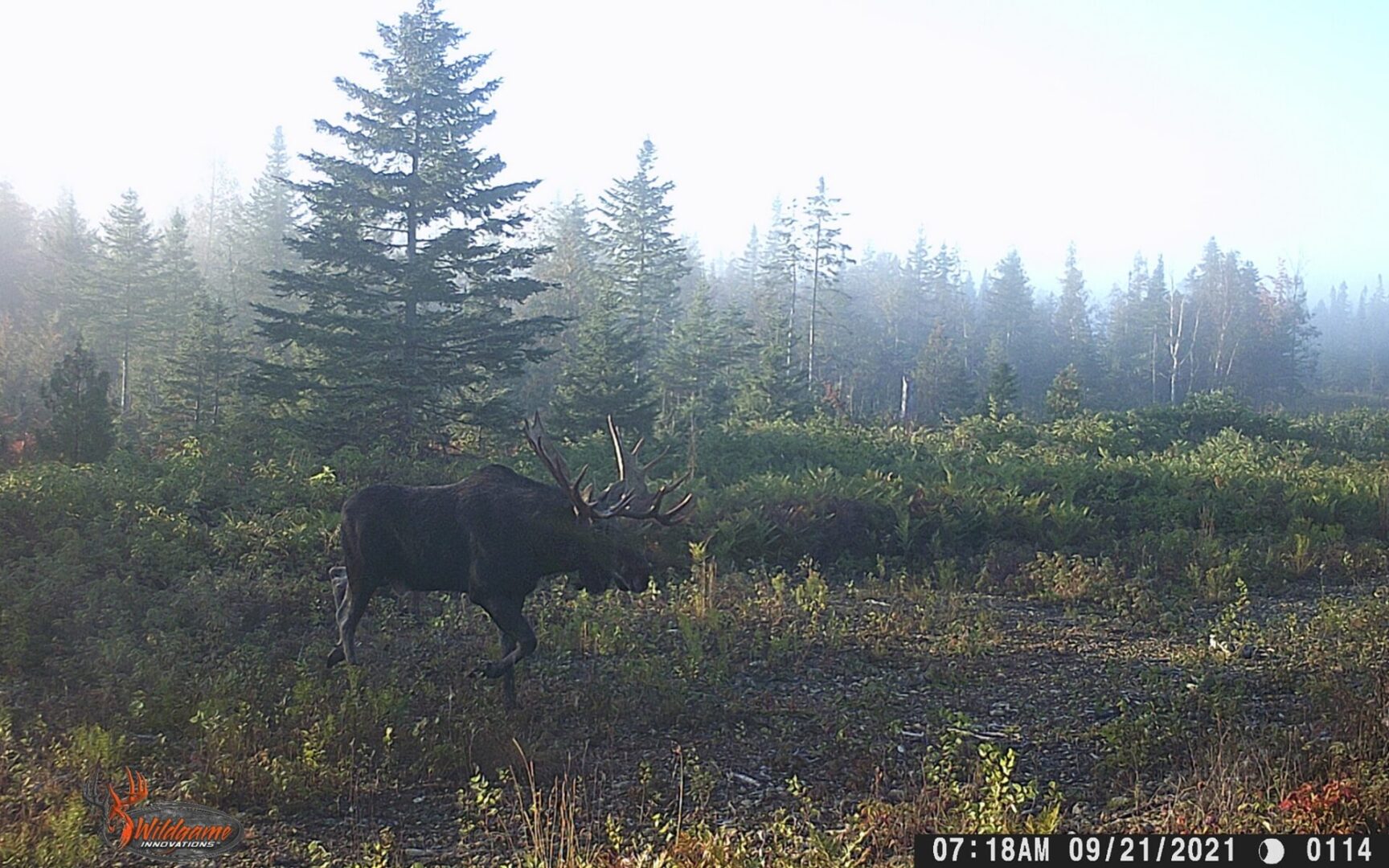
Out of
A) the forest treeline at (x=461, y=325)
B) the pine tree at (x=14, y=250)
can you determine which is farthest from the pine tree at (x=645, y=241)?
the pine tree at (x=14, y=250)

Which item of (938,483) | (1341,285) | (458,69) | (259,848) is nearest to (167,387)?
(458,69)

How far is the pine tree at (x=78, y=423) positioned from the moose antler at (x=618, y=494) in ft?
37.5

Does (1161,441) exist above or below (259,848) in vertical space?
above

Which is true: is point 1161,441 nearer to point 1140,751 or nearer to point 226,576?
point 1140,751

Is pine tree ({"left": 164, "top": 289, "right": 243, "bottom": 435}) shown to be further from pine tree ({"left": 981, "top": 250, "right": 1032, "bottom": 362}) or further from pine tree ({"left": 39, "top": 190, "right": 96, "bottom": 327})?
pine tree ({"left": 981, "top": 250, "right": 1032, "bottom": 362})

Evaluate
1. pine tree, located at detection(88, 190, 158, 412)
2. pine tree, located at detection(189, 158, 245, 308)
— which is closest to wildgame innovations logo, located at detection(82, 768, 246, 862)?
pine tree, located at detection(189, 158, 245, 308)

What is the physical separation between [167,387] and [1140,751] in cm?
2793

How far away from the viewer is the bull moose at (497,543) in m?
7.61

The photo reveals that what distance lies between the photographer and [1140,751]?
6422mm

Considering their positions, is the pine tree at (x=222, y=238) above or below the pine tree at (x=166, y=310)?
above

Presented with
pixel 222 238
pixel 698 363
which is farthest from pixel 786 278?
pixel 222 238

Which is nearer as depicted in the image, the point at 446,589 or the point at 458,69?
the point at 446,589

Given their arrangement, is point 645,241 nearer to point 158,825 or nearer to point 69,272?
point 69,272

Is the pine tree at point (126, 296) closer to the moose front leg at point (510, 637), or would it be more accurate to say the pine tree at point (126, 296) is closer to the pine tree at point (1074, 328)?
the moose front leg at point (510, 637)
